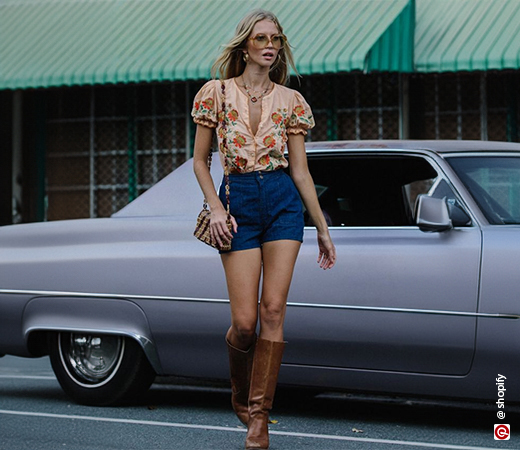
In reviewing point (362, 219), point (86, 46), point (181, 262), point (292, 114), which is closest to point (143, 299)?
point (181, 262)

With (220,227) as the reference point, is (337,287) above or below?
below

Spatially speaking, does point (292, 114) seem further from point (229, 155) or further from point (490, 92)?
point (490, 92)

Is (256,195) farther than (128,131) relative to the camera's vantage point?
No

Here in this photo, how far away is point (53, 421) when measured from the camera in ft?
20.6

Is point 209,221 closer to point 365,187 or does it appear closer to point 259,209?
point 259,209

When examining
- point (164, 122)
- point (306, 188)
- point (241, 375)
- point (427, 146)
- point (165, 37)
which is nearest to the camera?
point (306, 188)

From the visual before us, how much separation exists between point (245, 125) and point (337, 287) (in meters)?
1.24

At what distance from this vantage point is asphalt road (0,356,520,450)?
5.58 meters

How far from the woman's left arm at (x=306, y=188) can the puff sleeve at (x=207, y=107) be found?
0.38 metres

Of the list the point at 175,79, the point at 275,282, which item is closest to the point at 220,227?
the point at 275,282

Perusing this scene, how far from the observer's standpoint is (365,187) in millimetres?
6637

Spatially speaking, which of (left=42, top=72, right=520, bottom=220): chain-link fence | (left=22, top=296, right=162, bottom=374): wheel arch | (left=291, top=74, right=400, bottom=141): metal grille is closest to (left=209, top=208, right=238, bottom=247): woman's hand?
(left=22, top=296, right=162, bottom=374): wheel arch

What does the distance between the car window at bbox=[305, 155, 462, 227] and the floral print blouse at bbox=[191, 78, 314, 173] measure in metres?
1.31

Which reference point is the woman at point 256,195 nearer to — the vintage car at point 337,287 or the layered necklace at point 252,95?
the layered necklace at point 252,95
